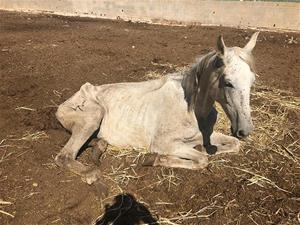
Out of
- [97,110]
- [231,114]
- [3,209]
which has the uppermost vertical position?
[231,114]

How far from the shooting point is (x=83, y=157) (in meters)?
5.14

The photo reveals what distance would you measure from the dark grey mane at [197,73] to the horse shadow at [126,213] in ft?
Result: 4.54

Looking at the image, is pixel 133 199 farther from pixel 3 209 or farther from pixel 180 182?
pixel 3 209

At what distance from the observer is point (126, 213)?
4.07 metres

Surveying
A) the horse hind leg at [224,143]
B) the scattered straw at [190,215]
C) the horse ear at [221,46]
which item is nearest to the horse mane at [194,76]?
the horse ear at [221,46]

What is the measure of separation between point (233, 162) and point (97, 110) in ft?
6.52

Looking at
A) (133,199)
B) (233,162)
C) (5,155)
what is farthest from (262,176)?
(5,155)

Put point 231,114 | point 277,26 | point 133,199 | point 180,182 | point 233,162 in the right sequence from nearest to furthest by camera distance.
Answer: point 231,114 < point 133,199 < point 180,182 < point 233,162 < point 277,26

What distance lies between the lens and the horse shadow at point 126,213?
3932mm

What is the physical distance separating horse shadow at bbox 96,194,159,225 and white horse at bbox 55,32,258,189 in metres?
0.54

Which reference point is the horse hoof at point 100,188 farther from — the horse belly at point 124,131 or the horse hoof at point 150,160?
the horse belly at point 124,131

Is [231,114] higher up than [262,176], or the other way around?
[231,114]

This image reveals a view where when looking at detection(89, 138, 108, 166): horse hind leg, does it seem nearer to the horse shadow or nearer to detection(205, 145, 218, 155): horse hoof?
the horse shadow

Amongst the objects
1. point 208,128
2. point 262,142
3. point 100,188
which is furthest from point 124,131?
point 262,142
